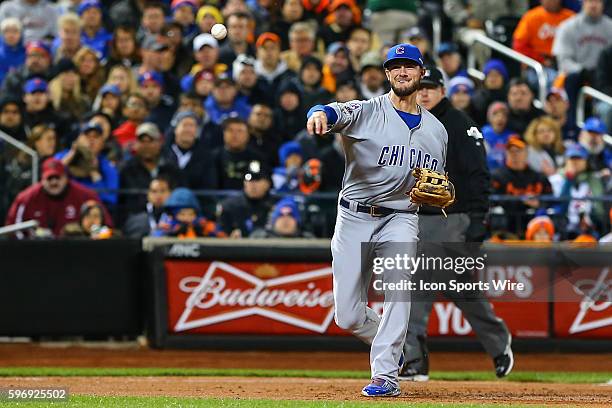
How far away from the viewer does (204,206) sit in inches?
585

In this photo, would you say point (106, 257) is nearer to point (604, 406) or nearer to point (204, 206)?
point (204, 206)

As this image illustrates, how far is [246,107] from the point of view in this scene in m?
16.3

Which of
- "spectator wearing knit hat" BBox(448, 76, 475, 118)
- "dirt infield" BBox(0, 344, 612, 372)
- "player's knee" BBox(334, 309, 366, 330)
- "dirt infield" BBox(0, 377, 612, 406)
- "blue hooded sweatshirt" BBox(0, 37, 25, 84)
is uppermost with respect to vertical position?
"blue hooded sweatshirt" BBox(0, 37, 25, 84)

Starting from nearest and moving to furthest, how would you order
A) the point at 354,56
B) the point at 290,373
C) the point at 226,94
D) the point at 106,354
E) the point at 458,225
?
the point at 458,225 → the point at 290,373 → the point at 106,354 → the point at 226,94 → the point at 354,56

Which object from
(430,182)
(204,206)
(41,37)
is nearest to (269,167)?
(204,206)

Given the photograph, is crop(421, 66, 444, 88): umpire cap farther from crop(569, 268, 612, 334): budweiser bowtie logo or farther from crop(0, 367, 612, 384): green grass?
crop(569, 268, 612, 334): budweiser bowtie logo

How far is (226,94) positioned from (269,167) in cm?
131

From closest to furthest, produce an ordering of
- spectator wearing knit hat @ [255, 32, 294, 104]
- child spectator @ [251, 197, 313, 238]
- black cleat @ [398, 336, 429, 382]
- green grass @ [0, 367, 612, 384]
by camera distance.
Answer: black cleat @ [398, 336, 429, 382] → green grass @ [0, 367, 612, 384] → child spectator @ [251, 197, 313, 238] → spectator wearing knit hat @ [255, 32, 294, 104]

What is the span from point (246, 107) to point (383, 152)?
24.7 ft

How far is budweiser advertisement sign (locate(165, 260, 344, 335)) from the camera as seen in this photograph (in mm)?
13883

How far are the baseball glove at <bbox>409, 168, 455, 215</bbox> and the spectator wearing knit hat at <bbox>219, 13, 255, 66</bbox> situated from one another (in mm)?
8409

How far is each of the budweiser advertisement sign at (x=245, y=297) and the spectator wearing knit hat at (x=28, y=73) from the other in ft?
12.7

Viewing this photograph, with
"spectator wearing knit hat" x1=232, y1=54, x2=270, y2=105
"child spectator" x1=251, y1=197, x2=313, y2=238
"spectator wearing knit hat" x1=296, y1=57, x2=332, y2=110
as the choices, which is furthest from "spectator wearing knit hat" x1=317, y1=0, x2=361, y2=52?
"child spectator" x1=251, y1=197, x2=313, y2=238

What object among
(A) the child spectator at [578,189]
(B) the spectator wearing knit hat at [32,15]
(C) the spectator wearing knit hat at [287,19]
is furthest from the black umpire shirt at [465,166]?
(B) the spectator wearing knit hat at [32,15]
